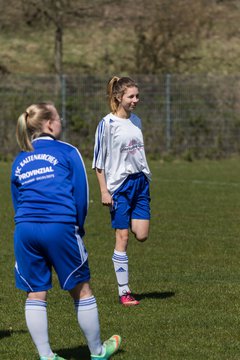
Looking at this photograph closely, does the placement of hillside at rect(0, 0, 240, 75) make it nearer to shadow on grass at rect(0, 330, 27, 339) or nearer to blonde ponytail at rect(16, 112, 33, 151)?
shadow on grass at rect(0, 330, 27, 339)

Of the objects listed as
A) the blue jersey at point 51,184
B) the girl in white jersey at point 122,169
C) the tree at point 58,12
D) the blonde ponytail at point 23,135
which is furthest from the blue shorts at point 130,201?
the tree at point 58,12

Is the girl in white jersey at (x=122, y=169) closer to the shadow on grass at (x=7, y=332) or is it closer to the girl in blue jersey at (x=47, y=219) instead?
the shadow on grass at (x=7, y=332)

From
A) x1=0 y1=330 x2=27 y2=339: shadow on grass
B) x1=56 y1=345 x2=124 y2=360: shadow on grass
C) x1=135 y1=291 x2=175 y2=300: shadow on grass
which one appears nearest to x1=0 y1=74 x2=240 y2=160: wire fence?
x1=135 y1=291 x2=175 y2=300: shadow on grass

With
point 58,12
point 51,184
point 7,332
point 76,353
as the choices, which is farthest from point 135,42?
point 51,184

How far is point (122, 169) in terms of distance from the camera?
8.93m

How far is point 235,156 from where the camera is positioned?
28.0m

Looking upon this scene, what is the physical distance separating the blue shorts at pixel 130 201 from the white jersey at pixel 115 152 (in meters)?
0.06

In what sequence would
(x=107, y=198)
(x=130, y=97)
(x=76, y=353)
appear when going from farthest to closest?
1. (x=130, y=97)
2. (x=107, y=198)
3. (x=76, y=353)

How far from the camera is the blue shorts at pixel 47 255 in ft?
20.1

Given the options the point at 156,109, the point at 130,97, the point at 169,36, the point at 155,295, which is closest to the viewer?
the point at 130,97

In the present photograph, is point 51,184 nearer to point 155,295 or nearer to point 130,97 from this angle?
point 130,97

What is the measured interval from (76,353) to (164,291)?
2488 millimetres

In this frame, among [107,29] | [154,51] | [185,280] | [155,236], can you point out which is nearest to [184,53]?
[154,51]

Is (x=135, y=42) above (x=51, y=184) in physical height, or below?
below
